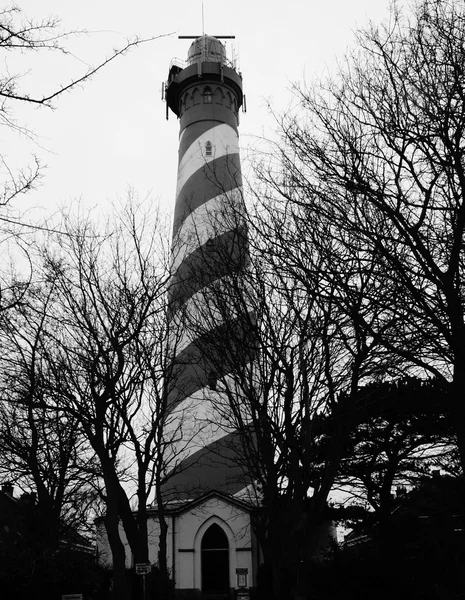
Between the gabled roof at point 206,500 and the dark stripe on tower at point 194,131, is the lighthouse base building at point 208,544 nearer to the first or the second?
the gabled roof at point 206,500

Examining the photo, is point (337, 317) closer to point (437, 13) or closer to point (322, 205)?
point (322, 205)

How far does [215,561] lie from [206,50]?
2146 cm

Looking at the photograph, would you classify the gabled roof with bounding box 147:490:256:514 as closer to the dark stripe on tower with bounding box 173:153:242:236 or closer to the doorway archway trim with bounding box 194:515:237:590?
the doorway archway trim with bounding box 194:515:237:590

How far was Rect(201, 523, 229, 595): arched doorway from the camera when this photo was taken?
2145 centimetres

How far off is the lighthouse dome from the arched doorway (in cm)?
1972

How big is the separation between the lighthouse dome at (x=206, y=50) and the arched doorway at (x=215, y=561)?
19719mm

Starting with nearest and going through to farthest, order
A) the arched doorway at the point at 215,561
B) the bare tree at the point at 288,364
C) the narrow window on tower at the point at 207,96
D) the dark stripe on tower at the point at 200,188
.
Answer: the bare tree at the point at 288,364
the arched doorway at the point at 215,561
the dark stripe on tower at the point at 200,188
the narrow window on tower at the point at 207,96

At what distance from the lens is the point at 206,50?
1142 inches

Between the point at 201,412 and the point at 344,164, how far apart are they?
15181 mm

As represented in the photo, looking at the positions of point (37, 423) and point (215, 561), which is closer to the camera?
point (37, 423)

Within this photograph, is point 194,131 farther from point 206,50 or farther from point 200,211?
point 206,50

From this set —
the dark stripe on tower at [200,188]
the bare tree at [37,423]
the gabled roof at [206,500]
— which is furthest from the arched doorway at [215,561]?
the dark stripe on tower at [200,188]

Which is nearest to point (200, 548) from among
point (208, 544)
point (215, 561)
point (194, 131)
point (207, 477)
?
point (208, 544)

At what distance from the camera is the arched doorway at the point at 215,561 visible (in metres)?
21.5
